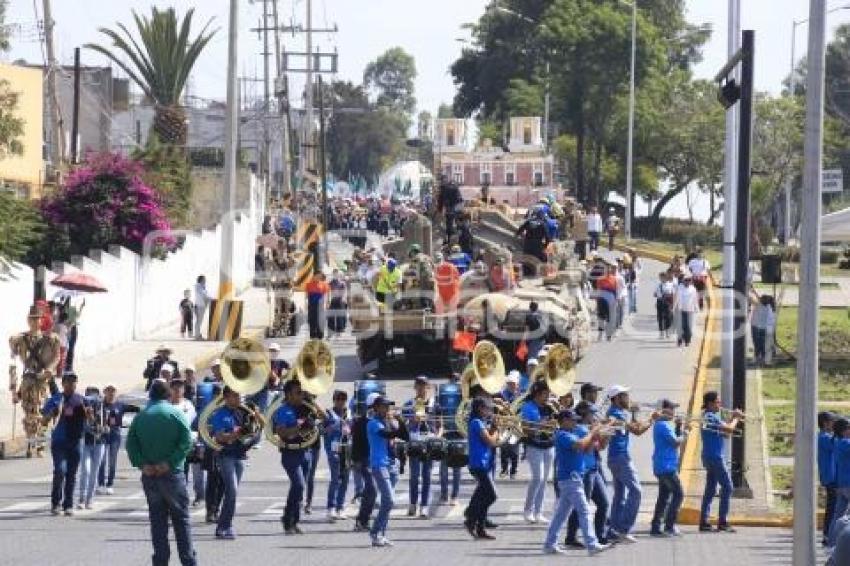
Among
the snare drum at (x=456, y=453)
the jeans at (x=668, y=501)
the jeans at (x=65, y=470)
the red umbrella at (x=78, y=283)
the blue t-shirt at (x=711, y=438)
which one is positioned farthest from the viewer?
the red umbrella at (x=78, y=283)

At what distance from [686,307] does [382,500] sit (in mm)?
22409

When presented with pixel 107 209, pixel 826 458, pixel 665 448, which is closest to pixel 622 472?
pixel 665 448

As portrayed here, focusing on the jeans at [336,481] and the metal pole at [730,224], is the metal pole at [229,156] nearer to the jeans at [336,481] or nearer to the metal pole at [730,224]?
the metal pole at [730,224]

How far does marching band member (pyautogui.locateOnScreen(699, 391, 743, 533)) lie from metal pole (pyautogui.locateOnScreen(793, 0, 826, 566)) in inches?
194

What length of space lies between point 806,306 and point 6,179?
36.0m

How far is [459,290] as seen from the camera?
38.4 m

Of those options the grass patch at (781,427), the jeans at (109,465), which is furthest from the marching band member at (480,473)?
the grass patch at (781,427)

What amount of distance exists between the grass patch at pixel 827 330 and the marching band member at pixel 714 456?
1634 centimetres

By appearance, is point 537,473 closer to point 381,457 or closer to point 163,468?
point 381,457

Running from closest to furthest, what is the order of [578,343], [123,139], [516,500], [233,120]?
[516,500] < [578,343] < [233,120] < [123,139]

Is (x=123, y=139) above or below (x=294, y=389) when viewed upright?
above

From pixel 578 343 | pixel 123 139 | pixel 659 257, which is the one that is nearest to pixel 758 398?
pixel 578 343

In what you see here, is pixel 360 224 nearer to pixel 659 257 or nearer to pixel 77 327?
pixel 659 257

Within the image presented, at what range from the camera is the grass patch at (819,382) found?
120 feet
